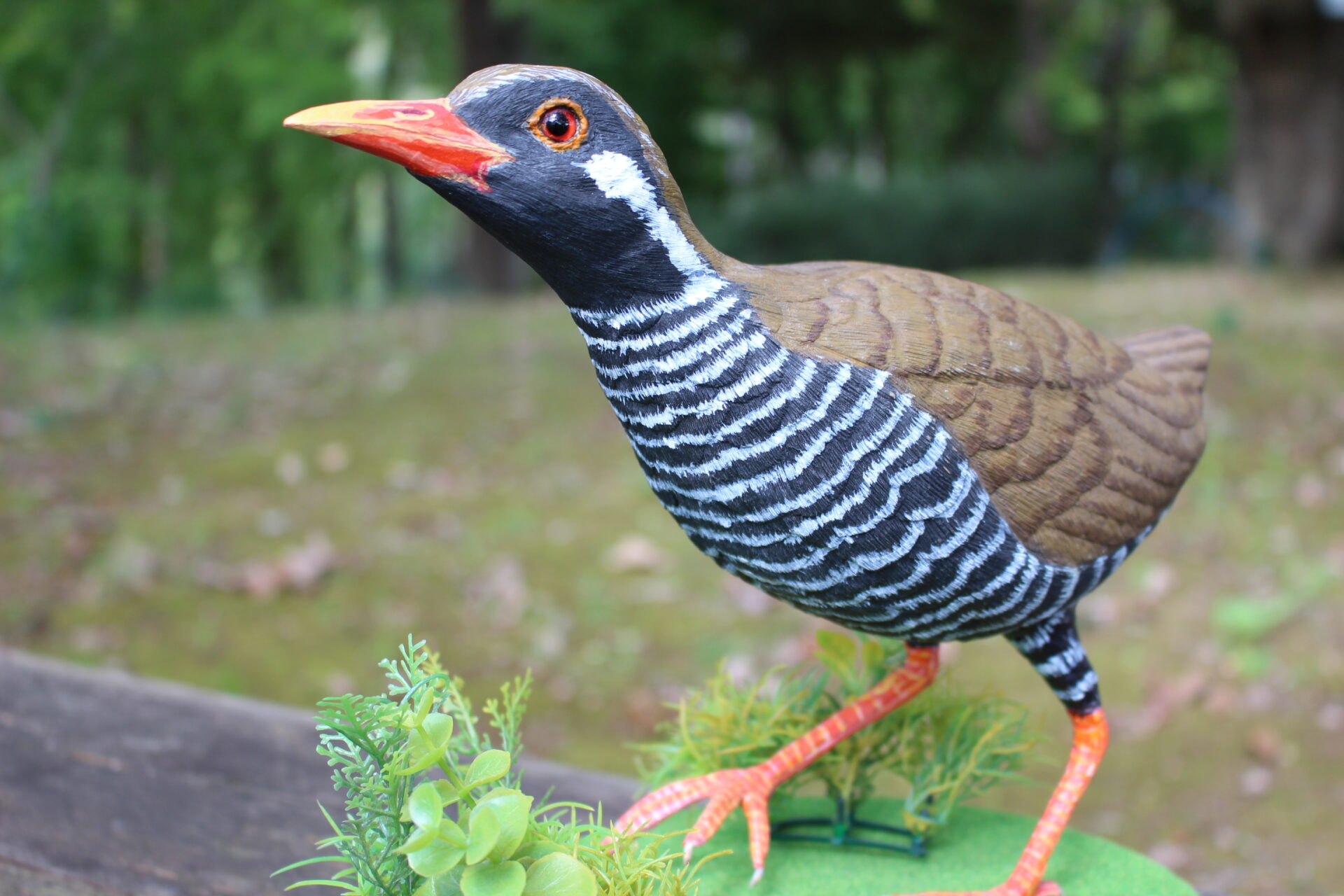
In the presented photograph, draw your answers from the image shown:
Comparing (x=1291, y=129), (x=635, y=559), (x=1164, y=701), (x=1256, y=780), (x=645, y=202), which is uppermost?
(x=1291, y=129)

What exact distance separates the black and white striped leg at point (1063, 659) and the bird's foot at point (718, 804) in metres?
0.47

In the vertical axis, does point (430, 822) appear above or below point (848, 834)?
above

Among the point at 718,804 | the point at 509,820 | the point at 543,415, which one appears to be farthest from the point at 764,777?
the point at 543,415

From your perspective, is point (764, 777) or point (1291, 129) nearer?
point (764, 777)

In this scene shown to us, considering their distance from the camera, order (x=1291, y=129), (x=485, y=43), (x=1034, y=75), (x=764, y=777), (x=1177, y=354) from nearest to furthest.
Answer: (x=764, y=777) → (x=1177, y=354) → (x=1291, y=129) → (x=485, y=43) → (x=1034, y=75)

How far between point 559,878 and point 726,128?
57.8ft

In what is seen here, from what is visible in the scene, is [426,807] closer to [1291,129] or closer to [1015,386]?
[1015,386]

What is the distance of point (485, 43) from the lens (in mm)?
8992

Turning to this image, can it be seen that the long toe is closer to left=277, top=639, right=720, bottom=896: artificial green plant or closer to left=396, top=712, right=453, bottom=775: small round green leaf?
left=277, top=639, right=720, bottom=896: artificial green plant

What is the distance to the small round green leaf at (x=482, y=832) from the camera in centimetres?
116

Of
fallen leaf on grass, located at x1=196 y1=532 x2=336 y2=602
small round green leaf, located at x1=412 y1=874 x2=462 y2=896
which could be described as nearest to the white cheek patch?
small round green leaf, located at x1=412 y1=874 x2=462 y2=896

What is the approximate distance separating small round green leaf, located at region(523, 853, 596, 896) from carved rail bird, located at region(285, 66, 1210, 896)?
1.28 feet

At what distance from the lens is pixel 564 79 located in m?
1.34

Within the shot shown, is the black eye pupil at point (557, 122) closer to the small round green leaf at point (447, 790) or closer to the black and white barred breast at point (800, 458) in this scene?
the black and white barred breast at point (800, 458)
